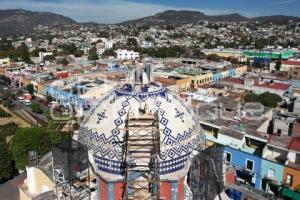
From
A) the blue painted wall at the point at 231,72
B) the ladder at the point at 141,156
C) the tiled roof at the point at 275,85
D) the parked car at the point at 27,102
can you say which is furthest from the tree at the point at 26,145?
the blue painted wall at the point at 231,72

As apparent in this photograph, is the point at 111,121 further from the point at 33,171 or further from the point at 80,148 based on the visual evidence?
the point at 33,171

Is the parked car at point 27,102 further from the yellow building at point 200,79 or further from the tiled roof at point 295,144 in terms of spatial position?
the tiled roof at point 295,144

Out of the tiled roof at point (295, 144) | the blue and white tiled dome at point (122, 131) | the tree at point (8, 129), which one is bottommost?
the tree at point (8, 129)

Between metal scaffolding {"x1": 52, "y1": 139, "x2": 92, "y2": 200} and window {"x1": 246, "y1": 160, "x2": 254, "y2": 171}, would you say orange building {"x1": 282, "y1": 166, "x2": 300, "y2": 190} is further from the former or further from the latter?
metal scaffolding {"x1": 52, "y1": 139, "x2": 92, "y2": 200}

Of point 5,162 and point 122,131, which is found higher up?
point 122,131

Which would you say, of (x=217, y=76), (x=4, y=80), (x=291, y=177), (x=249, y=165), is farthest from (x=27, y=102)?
(x=291, y=177)

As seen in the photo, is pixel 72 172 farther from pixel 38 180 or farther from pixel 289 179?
pixel 289 179

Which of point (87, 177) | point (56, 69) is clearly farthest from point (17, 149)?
point (56, 69)
